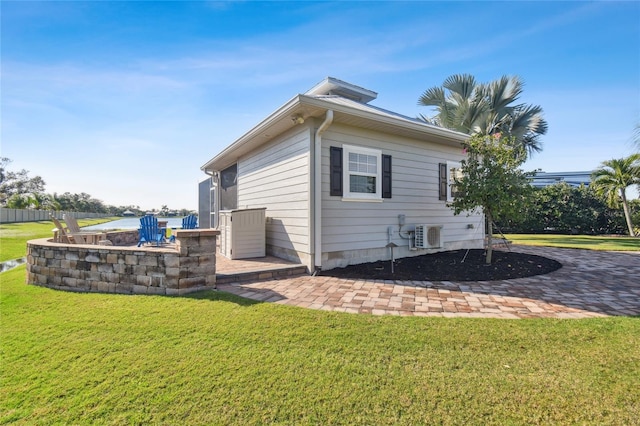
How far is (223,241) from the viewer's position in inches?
274

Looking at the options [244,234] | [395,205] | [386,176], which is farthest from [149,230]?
[395,205]

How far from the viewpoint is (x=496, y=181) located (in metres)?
5.54

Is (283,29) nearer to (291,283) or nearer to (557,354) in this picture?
(291,283)

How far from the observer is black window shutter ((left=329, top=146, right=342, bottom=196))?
5488mm

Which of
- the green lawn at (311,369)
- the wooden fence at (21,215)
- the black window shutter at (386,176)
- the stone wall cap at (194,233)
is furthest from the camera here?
the wooden fence at (21,215)

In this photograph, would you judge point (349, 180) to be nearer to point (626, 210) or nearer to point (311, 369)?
point (311, 369)

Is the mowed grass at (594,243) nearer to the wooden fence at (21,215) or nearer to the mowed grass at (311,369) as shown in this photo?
the mowed grass at (311,369)

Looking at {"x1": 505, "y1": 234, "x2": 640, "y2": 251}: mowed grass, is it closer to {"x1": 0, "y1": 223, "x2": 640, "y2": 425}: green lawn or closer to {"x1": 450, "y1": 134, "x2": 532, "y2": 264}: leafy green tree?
{"x1": 450, "y1": 134, "x2": 532, "y2": 264}: leafy green tree

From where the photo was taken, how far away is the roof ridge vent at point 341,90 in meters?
7.49

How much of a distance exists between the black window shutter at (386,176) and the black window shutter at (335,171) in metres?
1.21

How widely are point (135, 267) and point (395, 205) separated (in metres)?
5.20

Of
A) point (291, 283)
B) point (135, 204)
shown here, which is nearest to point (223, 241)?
point (291, 283)

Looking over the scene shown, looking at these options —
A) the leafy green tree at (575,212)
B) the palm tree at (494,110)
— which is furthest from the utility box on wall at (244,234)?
the leafy green tree at (575,212)

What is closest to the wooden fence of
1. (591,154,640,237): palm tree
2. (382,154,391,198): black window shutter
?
(382,154,391,198): black window shutter
